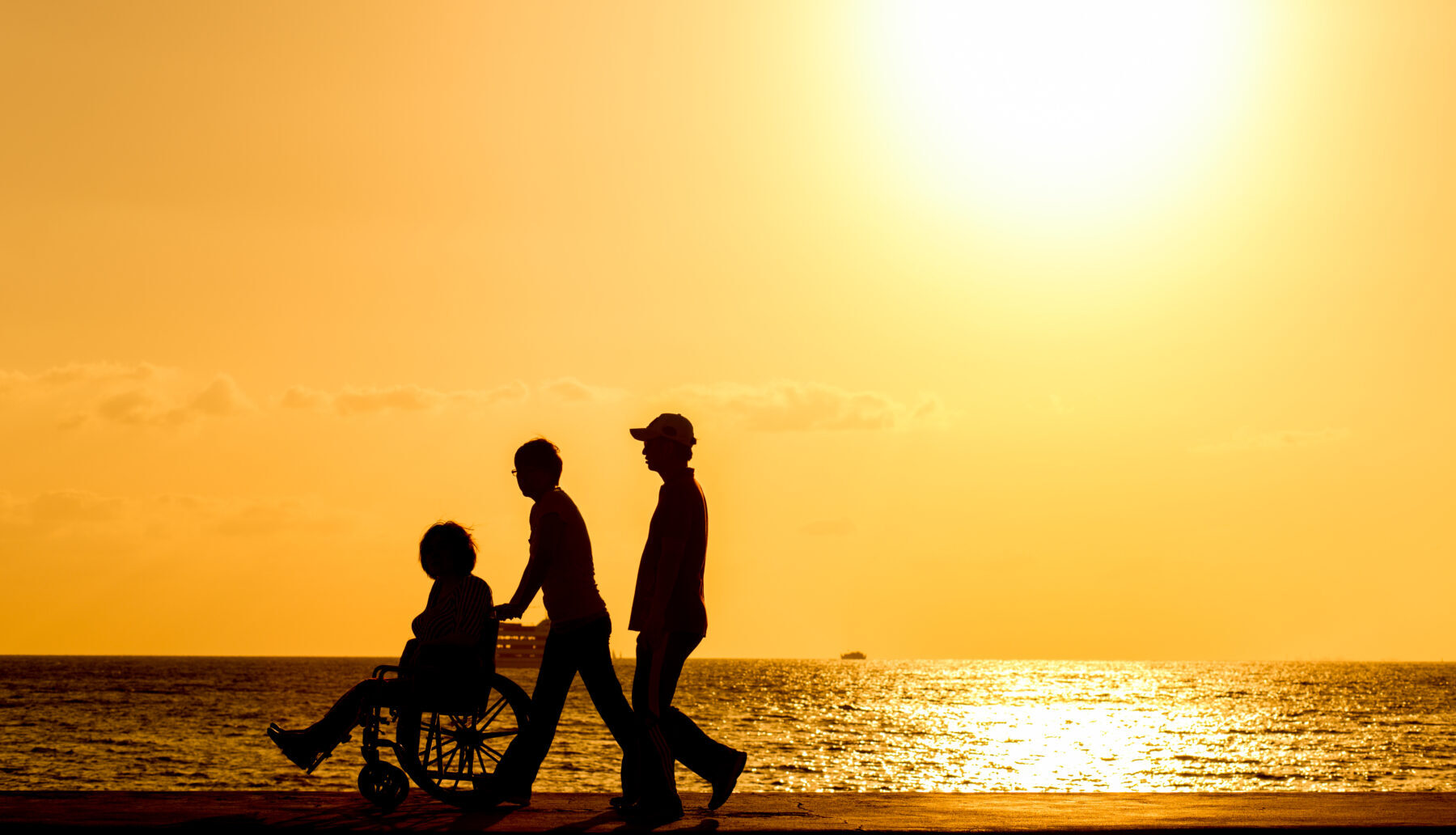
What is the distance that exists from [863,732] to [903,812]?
200ft

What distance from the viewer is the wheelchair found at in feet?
25.4

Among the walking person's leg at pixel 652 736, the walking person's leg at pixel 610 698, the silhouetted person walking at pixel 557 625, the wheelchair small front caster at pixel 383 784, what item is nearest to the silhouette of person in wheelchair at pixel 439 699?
the wheelchair small front caster at pixel 383 784

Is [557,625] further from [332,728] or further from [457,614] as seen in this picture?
[332,728]

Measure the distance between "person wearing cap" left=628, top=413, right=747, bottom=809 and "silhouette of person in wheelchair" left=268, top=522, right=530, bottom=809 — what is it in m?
0.79

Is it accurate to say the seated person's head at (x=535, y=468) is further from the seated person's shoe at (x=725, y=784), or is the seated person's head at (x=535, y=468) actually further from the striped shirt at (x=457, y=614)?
the seated person's shoe at (x=725, y=784)

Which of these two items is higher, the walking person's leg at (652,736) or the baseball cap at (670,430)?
the baseball cap at (670,430)

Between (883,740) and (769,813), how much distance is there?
56048 mm

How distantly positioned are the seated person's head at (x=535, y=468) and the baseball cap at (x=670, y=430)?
19.2 inches

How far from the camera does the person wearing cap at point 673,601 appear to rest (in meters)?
7.83

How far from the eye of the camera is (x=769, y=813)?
778 cm

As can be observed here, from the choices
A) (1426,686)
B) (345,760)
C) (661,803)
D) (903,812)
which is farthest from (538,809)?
(1426,686)

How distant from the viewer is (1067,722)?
3209 inches

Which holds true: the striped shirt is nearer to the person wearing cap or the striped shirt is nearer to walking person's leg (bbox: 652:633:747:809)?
the person wearing cap

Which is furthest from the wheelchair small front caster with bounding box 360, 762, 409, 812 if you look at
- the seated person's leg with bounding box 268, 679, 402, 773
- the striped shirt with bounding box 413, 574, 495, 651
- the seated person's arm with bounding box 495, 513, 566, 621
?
the seated person's arm with bounding box 495, 513, 566, 621
